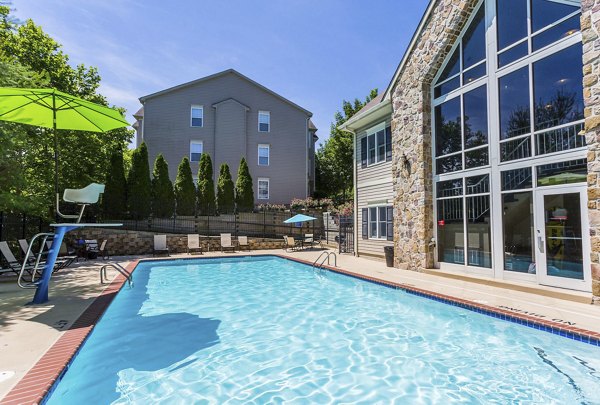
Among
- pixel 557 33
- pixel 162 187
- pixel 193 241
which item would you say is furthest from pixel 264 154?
pixel 557 33

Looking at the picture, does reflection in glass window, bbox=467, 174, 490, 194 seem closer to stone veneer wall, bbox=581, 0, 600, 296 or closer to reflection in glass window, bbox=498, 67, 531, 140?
reflection in glass window, bbox=498, 67, 531, 140

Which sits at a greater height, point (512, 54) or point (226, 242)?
point (512, 54)

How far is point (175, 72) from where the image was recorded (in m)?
23.0

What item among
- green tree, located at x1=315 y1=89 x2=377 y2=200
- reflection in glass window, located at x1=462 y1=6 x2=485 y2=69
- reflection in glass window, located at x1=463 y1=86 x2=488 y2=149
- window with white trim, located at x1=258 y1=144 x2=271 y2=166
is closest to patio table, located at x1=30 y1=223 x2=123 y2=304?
reflection in glass window, located at x1=463 y1=86 x2=488 y2=149

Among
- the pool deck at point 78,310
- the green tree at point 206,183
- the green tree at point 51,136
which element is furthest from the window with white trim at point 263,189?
the pool deck at point 78,310

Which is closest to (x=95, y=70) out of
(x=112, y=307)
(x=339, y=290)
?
(x=112, y=307)

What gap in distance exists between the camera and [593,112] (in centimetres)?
611

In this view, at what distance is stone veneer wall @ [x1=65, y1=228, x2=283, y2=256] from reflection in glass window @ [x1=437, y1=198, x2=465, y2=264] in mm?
11904

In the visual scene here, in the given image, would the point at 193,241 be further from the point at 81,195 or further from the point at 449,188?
the point at 449,188

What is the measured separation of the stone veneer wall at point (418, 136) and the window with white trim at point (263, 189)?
15119mm

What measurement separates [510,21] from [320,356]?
9.01 m

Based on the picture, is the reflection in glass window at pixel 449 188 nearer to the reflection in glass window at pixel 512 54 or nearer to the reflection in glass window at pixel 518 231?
the reflection in glass window at pixel 518 231

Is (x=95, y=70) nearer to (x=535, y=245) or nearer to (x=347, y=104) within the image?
(x=347, y=104)

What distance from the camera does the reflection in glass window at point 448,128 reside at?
9625 mm
